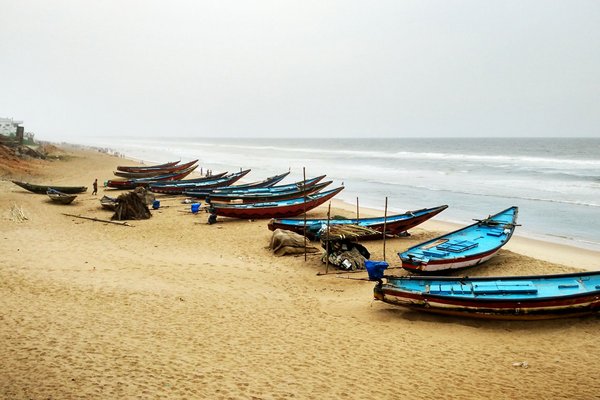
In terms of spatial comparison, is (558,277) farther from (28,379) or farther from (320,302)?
(28,379)

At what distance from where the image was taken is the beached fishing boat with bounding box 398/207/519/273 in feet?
36.8

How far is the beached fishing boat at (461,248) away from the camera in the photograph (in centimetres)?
1121

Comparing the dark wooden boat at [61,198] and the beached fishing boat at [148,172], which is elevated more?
the beached fishing boat at [148,172]

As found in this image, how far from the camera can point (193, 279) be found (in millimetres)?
10773

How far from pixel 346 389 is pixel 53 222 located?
1457cm

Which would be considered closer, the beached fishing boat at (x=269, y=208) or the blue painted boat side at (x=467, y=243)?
the blue painted boat side at (x=467, y=243)

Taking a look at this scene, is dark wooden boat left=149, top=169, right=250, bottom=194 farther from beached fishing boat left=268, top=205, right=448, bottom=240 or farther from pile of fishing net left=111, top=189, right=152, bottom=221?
beached fishing boat left=268, top=205, right=448, bottom=240

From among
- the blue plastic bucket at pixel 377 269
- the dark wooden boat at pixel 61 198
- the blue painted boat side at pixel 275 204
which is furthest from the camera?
the dark wooden boat at pixel 61 198

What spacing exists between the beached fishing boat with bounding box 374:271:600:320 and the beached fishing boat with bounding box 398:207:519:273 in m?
1.51

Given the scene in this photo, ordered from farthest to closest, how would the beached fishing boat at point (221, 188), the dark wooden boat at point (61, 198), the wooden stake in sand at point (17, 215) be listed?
the beached fishing boat at point (221, 188) → the dark wooden boat at point (61, 198) → the wooden stake in sand at point (17, 215)

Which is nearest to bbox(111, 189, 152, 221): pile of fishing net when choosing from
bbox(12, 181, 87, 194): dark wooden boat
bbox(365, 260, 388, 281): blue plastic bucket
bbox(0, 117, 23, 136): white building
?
bbox(12, 181, 87, 194): dark wooden boat

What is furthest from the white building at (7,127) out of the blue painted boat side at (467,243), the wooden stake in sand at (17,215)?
the blue painted boat side at (467,243)

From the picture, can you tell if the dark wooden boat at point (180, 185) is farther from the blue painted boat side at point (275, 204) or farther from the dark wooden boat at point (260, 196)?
the blue painted boat side at point (275, 204)

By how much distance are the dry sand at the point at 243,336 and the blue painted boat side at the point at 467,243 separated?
0.63 m
